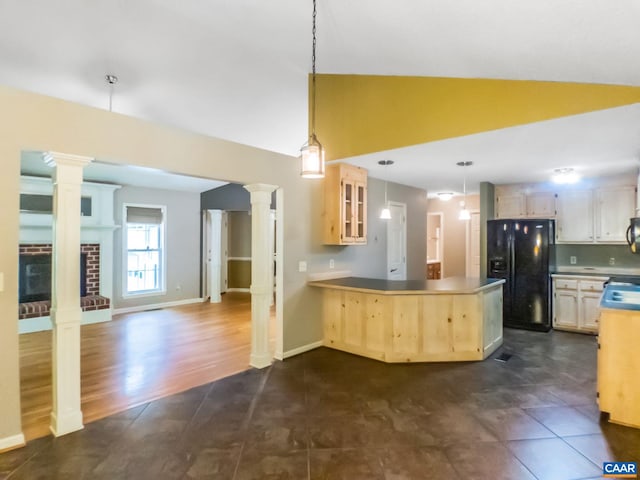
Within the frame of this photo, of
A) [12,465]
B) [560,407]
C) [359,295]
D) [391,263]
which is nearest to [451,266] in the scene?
[391,263]

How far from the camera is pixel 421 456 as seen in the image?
2.22 m

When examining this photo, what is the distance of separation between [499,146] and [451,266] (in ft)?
16.9

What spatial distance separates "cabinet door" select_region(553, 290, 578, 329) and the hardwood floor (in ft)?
15.0

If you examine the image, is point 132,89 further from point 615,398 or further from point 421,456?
point 615,398

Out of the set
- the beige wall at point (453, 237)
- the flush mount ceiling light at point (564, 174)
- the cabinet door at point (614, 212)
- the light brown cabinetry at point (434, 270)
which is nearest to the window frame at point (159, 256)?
the light brown cabinetry at point (434, 270)

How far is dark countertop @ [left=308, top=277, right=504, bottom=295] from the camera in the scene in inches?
149

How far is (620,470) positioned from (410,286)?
2.26m

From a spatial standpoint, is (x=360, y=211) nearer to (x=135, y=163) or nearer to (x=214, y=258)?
(x=135, y=163)

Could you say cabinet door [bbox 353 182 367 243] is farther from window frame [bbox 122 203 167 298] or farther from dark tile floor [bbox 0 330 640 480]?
window frame [bbox 122 203 167 298]

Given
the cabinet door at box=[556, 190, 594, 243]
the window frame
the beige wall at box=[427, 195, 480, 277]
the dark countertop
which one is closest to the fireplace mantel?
the window frame

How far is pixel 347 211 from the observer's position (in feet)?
15.1

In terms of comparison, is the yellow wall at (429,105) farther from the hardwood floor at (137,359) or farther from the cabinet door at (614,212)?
the cabinet door at (614,212)

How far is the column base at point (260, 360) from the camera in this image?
12.6 feet

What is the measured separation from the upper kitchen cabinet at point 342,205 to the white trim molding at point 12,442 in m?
3.29
